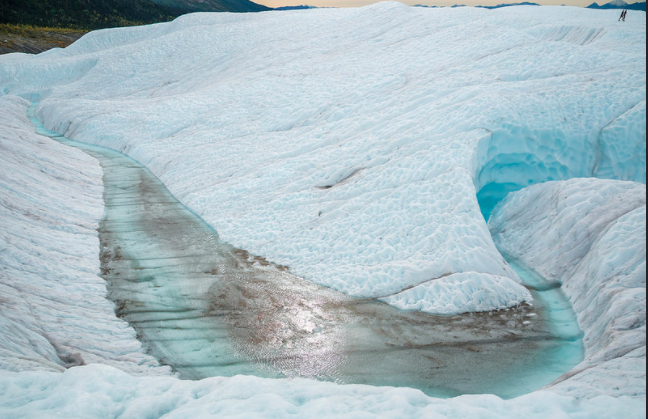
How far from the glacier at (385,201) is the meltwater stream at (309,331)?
418 mm

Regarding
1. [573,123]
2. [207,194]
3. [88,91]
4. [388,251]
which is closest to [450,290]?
[388,251]

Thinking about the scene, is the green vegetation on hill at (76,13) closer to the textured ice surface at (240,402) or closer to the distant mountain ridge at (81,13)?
the distant mountain ridge at (81,13)

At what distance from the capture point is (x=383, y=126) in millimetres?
16328

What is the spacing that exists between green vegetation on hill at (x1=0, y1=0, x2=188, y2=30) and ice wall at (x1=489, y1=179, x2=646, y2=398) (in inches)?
3108

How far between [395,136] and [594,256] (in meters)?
7.17

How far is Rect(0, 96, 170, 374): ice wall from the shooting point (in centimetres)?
777

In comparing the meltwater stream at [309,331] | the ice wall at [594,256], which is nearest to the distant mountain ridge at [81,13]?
the meltwater stream at [309,331]

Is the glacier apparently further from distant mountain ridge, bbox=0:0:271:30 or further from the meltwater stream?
distant mountain ridge, bbox=0:0:271:30

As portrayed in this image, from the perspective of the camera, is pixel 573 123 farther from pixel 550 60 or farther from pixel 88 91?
pixel 88 91

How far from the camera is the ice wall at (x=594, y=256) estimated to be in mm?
6559

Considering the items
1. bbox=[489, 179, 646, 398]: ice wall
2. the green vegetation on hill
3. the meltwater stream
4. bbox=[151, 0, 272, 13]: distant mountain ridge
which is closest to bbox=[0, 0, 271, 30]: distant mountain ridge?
the green vegetation on hill

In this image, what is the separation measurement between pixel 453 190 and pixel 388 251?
92.4 inches

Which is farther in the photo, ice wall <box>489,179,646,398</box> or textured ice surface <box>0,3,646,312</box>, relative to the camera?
textured ice surface <box>0,3,646,312</box>

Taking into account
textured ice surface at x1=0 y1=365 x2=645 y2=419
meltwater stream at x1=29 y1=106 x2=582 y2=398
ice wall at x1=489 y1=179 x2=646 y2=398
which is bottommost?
meltwater stream at x1=29 y1=106 x2=582 y2=398
